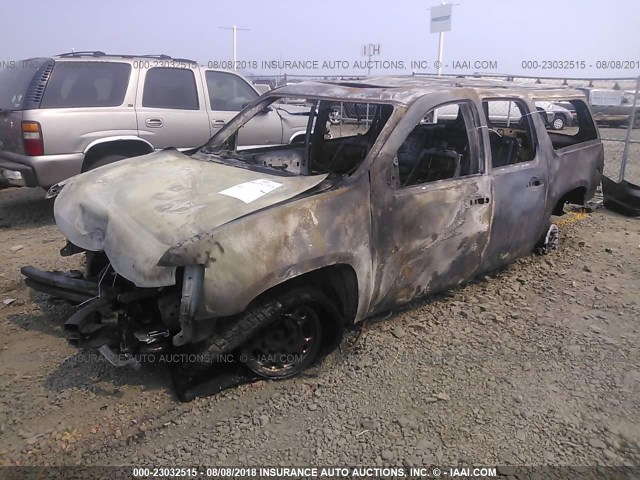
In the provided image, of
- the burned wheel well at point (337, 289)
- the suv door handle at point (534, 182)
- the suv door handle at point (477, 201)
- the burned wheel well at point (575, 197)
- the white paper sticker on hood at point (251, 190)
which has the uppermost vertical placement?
the white paper sticker on hood at point (251, 190)

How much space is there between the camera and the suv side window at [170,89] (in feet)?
21.5

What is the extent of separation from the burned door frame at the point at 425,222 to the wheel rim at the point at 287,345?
482mm

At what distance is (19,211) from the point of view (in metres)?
6.87

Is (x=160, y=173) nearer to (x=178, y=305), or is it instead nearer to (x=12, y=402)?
(x=178, y=305)

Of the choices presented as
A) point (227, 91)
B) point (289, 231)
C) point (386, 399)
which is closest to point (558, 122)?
point (227, 91)

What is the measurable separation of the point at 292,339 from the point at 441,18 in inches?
589

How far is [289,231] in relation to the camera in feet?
9.12

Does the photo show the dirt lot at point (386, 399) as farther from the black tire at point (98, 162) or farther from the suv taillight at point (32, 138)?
the black tire at point (98, 162)

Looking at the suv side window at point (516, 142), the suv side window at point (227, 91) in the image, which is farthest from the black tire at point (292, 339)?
the suv side window at point (227, 91)

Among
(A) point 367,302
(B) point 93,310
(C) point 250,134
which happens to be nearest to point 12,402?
(B) point 93,310

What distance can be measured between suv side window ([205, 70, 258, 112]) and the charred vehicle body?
2.93 m

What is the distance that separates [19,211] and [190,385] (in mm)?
5235

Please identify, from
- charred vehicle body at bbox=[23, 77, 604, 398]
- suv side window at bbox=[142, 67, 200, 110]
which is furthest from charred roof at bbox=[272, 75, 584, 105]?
suv side window at bbox=[142, 67, 200, 110]

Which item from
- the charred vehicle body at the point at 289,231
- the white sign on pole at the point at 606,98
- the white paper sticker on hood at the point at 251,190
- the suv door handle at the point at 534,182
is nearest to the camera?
the charred vehicle body at the point at 289,231
